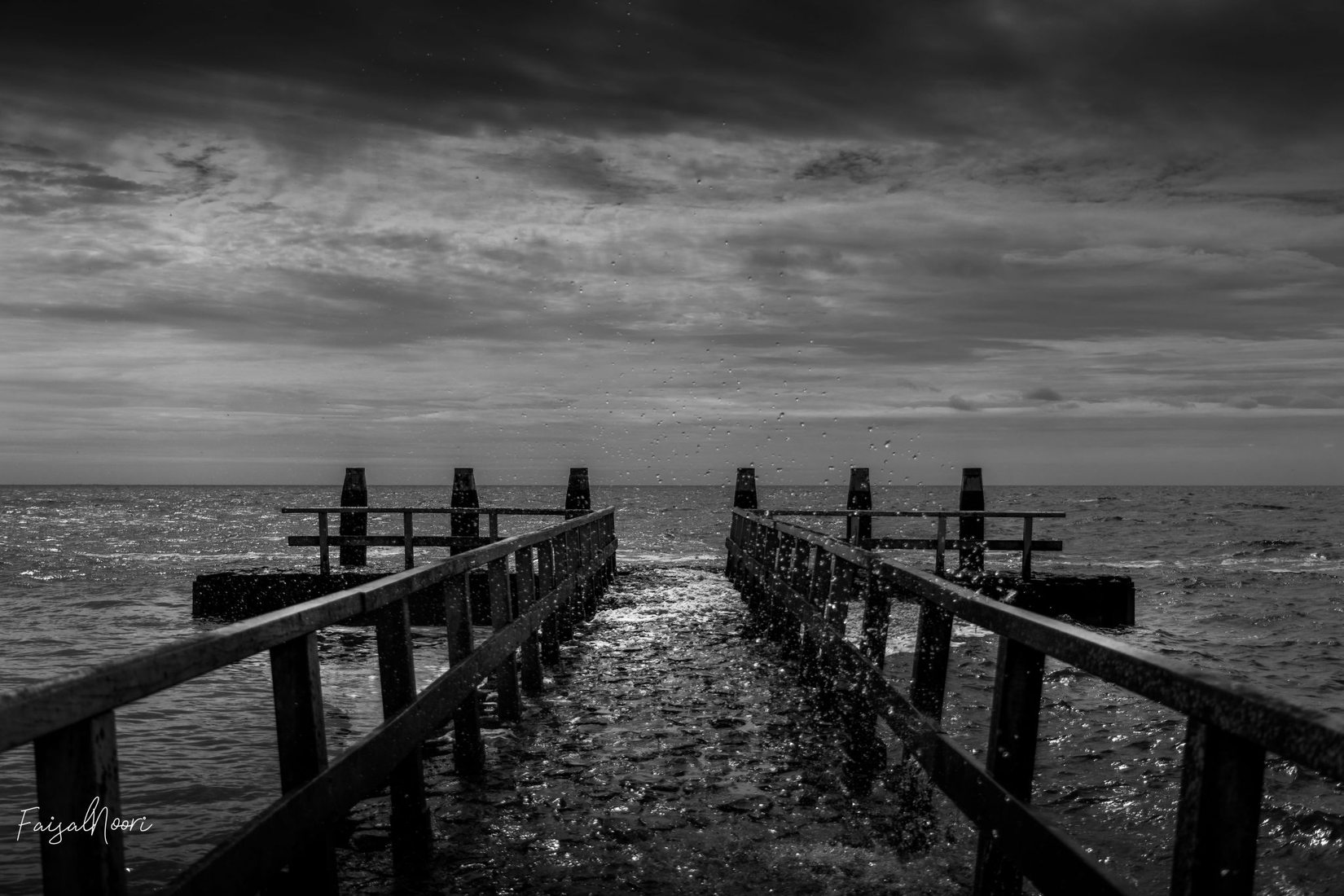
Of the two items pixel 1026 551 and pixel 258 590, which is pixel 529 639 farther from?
pixel 1026 551

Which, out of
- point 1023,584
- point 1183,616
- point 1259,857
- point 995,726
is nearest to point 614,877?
point 995,726

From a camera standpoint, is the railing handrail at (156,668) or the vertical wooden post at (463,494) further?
the vertical wooden post at (463,494)

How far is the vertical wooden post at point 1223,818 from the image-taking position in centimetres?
226

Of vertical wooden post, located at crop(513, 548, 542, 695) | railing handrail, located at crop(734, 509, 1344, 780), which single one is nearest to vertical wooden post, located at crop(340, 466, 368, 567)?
vertical wooden post, located at crop(513, 548, 542, 695)

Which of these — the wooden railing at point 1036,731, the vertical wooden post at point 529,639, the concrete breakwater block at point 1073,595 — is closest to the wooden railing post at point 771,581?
the vertical wooden post at point 529,639

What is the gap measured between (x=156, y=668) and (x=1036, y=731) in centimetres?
263

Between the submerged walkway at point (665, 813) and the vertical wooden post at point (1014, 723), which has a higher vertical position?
the vertical wooden post at point (1014, 723)

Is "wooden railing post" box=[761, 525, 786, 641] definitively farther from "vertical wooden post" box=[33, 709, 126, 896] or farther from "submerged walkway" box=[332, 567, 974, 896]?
"vertical wooden post" box=[33, 709, 126, 896]

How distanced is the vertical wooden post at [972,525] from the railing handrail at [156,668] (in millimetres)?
13290

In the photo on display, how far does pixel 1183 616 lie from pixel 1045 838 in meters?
19.0

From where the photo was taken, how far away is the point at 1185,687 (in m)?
2.47

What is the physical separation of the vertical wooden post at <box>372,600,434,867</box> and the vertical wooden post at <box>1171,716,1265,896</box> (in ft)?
10.8

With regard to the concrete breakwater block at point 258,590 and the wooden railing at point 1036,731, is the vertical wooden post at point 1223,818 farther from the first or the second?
the concrete breakwater block at point 258,590

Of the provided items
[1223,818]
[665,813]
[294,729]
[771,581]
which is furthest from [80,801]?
[771,581]
